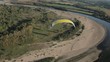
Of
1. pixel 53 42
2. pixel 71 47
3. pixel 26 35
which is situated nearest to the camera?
pixel 71 47

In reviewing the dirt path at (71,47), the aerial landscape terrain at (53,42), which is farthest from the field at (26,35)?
the dirt path at (71,47)

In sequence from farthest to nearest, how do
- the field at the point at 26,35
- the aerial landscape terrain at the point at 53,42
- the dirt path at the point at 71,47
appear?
1. the field at the point at 26,35
2. the dirt path at the point at 71,47
3. the aerial landscape terrain at the point at 53,42

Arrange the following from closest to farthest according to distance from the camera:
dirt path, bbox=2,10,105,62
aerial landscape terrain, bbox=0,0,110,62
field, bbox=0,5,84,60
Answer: aerial landscape terrain, bbox=0,0,110,62 → dirt path, bbox=2,10,105,62 → field, bbox=0,5,84,60

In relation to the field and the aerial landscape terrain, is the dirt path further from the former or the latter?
the field

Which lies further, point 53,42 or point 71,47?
point 53,42

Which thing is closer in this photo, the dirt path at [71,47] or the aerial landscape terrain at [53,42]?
the aerial landscape terrain at [53,42]

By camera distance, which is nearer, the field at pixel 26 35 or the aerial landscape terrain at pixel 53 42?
the aerial landscape terrain at pixel 53 42

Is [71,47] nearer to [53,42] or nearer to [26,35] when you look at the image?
[53,42]

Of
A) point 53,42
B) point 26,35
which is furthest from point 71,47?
point 26,35

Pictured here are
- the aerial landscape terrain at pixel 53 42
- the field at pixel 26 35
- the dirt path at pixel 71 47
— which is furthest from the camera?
the field at pixel 26 35

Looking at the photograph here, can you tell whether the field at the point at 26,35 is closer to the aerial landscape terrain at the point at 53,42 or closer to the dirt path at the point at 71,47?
the aerial landscape terrain at the point at 53,42

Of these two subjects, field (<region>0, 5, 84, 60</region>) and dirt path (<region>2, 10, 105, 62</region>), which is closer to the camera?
dirt path (<region>2, 10, 105, 62</region>)

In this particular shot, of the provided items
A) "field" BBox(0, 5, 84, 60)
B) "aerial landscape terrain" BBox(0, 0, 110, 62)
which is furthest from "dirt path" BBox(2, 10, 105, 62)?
"field" BBox(0, 5, 84, 60)
